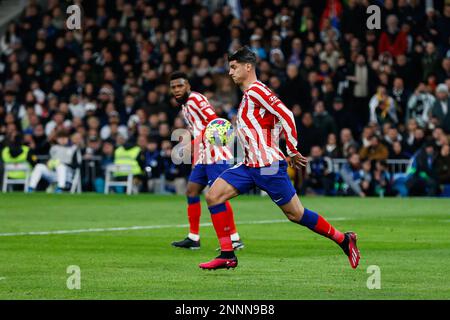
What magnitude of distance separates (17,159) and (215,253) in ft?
52.4

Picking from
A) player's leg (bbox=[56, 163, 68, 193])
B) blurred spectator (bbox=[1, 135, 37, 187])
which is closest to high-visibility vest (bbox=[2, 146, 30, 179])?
blurred spectator (bbox=[1, 135, 37, 187])

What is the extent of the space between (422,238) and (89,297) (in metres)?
7.26

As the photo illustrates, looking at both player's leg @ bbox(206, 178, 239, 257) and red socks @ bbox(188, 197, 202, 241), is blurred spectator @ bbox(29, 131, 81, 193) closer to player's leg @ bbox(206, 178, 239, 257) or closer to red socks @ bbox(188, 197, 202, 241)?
red socks @ bbox(188, 197, 202, 241)

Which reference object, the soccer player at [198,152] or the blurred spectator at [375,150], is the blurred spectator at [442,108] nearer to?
the blurred spectator at [375,150]

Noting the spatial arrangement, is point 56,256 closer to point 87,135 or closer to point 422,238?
point 422,238

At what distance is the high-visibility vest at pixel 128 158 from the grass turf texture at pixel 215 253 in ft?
18.6

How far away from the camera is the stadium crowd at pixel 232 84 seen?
1075 inches

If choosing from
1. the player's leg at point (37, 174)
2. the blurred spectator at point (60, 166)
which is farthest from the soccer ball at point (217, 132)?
the player's leg at point (37, 174)

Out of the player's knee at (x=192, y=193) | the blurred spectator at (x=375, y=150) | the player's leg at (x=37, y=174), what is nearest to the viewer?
the player's knee at (x=192, y=193)

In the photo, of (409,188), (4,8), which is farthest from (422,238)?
(4,8)

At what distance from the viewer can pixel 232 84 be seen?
2975cm

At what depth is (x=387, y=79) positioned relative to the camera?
1092 inches

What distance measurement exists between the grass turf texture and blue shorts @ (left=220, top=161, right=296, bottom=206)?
81 cm

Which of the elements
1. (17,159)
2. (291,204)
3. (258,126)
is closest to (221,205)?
(291,204)
